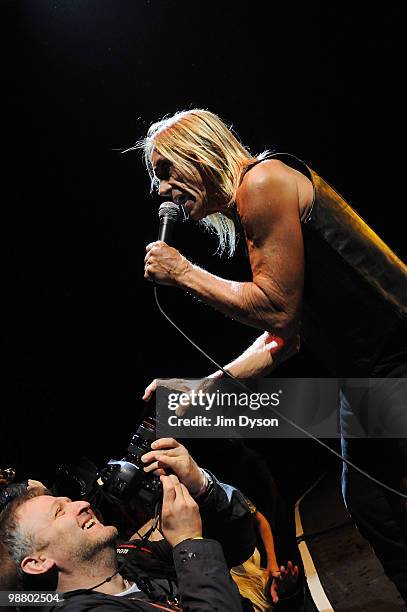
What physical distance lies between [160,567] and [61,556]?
0.30 meters

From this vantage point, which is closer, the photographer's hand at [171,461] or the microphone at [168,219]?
the photographer's hand at [171,461]

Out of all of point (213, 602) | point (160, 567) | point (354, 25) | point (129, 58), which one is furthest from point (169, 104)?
point (213, 602)

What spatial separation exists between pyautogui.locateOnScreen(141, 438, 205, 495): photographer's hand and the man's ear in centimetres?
39

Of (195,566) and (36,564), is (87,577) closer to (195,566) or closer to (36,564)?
(36,564)

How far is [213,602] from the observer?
1.22m

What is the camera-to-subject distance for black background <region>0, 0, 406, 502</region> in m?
3.29

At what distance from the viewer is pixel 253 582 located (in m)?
A: 2.37

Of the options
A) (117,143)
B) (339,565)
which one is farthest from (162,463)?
(117,143)

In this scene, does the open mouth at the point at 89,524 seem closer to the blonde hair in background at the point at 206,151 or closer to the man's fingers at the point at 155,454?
the man's fingers at the point at 155,454

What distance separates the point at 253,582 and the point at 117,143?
8.03ft

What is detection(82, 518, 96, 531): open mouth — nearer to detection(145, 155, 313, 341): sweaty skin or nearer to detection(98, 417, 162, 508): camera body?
detection(98, 417, 162, 508): camera body

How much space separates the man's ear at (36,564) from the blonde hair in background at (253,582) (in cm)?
84

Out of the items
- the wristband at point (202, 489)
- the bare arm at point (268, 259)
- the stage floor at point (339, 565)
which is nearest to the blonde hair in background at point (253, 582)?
the stage floor at point (339, 565)

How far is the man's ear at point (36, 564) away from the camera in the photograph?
1548 millimetres
